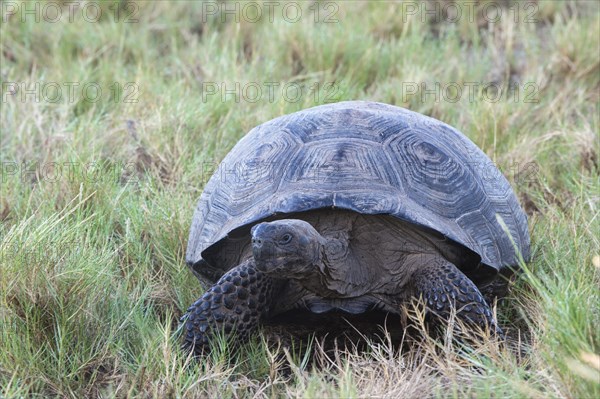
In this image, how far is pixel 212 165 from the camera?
190 inches

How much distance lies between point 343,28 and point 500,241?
3270 mm

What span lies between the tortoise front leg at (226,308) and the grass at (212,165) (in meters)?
0.08

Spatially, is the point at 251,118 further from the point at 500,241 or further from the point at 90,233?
the point at 500,241

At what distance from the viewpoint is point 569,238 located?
12.7ft

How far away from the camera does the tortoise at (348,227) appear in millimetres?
3201

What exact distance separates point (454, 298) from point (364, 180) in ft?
1.80

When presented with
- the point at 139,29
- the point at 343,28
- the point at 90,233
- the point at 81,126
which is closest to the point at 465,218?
the point at 90,233
